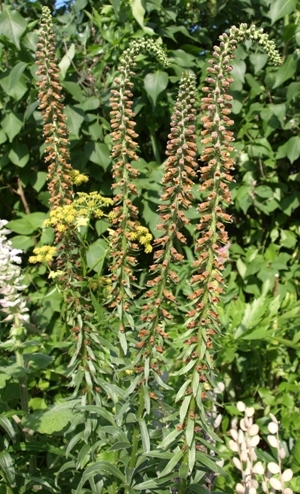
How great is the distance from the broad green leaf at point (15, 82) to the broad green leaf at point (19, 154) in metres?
0.41

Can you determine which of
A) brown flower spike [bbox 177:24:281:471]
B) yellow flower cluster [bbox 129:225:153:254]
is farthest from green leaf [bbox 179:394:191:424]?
yellow flower cluster [bbox 129:225:153:254]

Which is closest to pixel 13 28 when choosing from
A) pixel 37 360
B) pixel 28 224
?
pixel 28 224

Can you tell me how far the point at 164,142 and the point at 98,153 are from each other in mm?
841

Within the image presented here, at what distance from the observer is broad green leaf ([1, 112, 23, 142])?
11.5 ft

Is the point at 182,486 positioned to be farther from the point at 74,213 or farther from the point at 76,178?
the point at 76,178

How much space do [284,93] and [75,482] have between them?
2.95 m

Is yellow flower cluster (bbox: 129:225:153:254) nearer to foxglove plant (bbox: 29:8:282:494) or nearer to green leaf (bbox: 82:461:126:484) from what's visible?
foxglove plant (bbox: 29:8:282:494)

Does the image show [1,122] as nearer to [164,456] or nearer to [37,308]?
[37,308]

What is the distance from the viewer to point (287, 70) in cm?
354

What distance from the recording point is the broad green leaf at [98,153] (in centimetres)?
353

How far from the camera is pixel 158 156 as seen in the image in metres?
3.89

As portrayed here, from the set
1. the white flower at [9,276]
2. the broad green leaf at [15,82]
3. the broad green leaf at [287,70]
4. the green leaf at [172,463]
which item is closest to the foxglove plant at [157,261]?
the green leaf at [172,463]

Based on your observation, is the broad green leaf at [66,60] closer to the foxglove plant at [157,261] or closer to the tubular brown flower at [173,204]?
the foxglove plant at [157,261]

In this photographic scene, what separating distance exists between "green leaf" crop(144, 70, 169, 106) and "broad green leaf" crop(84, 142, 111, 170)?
46 centimetres
